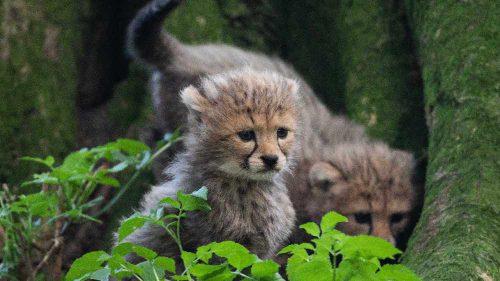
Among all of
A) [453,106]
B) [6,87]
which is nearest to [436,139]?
[453,106]

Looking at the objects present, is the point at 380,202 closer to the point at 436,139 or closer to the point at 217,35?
the point at 436,139

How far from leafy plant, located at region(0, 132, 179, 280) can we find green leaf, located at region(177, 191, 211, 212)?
90 centimetres

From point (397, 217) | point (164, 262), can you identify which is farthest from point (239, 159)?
point (397, 217)

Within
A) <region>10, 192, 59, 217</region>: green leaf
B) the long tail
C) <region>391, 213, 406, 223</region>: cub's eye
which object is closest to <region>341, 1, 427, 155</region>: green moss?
<region>391, 213, 406, 223</region>: cub's eye

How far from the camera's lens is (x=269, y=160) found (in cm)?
356

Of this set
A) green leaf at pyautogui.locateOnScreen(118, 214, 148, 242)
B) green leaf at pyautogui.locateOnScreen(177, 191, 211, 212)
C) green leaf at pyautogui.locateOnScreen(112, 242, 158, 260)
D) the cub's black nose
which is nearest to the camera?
green leaf at pyautogui.locateOnScreen(112, 242, 158, 260)

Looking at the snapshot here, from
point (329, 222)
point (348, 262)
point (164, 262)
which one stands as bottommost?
point (164, 262)

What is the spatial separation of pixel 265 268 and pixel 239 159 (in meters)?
1.00

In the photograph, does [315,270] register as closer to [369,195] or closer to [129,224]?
[129,224]

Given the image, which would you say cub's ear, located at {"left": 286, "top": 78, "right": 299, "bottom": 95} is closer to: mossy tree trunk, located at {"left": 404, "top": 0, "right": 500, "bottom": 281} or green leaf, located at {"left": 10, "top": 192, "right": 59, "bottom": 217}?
mossy tree trunk, located at {"left": 404, "top": 0, "right": 500, "bottom": 281}

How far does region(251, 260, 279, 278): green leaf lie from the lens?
2645mm

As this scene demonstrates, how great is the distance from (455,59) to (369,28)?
1.22m

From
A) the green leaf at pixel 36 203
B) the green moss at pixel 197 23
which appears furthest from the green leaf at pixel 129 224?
the green moss at pixel 197 23

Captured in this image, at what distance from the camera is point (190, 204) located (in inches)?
123
